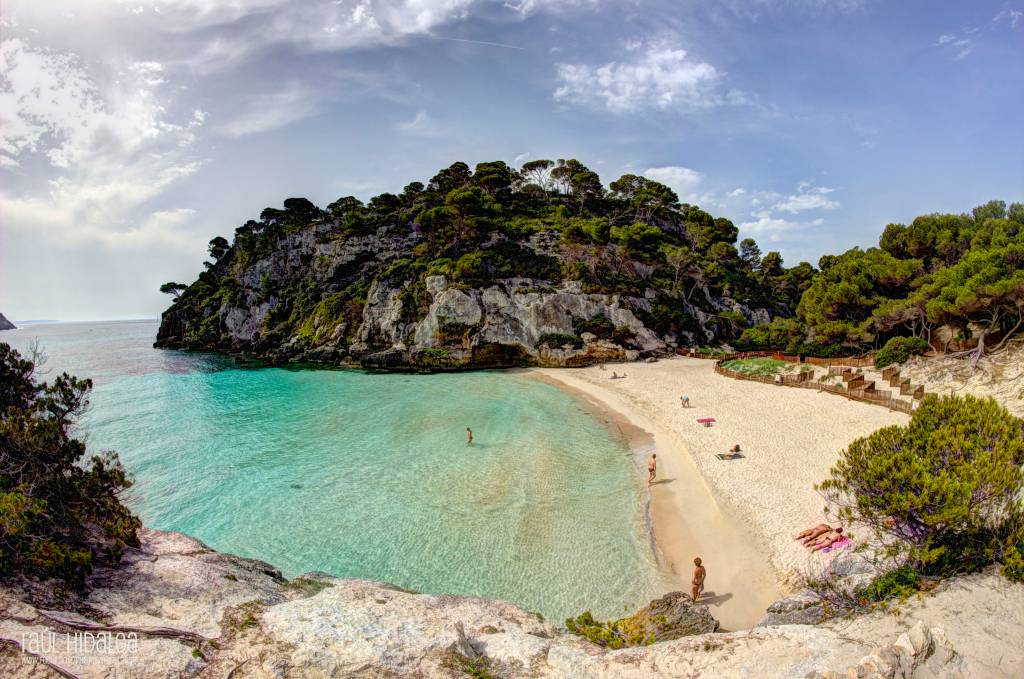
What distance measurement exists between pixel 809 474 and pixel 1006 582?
9537 mm

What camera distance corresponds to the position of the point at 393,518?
15.1 meters

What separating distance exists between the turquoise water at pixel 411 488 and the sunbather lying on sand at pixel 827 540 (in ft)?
14.9

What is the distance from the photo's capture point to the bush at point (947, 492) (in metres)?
7.30

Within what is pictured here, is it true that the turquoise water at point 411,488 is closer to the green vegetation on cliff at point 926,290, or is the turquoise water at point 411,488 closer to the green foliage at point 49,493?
the green foliage at point 49,493

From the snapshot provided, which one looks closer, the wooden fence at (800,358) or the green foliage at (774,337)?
the wooden fence at (800,358)

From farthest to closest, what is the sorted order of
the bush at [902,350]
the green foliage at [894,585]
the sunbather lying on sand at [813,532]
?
the bush at [902,350]
the sunbather lying on sand at [813,532]
the green foliage at [894,585]

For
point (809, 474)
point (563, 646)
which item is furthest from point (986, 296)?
point (563, 646)

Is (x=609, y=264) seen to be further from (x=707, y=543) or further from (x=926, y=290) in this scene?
(x=707, y=543)

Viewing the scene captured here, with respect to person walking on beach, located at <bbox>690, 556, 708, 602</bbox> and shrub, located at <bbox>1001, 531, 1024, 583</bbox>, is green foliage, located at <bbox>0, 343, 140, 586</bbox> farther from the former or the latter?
shrub, located at <bbox>1001, 531, 1024, 583</bbox>

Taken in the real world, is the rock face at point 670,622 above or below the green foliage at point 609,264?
below

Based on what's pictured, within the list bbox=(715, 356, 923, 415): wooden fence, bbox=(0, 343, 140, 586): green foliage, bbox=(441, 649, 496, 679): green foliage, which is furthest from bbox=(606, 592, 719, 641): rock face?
bbox=(715, 356, 923, 415): wooden fence

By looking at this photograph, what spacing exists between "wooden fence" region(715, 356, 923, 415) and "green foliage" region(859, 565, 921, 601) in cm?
1908

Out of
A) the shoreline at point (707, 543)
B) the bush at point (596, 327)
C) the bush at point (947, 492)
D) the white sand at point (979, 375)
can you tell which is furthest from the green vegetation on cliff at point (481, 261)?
the bush at point (947, 492)

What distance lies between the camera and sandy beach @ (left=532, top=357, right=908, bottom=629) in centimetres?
1130
